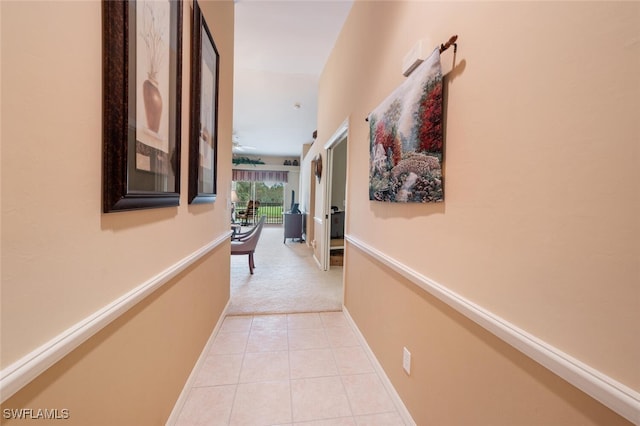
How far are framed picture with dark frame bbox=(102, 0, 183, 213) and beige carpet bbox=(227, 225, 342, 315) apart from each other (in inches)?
73.2

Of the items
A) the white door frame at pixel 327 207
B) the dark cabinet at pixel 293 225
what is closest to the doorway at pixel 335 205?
the white door frame at pixel 327 207

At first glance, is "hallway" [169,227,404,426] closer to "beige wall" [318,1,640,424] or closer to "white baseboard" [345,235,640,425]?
"beige wall" [318,1,640,424]

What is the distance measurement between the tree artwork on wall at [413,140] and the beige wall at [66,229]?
1.19m

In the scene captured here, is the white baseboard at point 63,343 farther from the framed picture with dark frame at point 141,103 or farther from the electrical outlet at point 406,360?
the electrical outlet at point 406,360

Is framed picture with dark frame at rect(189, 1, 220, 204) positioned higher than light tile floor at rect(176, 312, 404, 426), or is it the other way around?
framed picture with dark frame at rect(189, 1, 220, 204)

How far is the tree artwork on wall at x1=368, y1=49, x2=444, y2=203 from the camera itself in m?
1.06

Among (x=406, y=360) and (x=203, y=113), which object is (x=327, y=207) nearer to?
(x=203, y=113)

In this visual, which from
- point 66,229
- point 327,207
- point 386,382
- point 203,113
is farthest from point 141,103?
point 327,207

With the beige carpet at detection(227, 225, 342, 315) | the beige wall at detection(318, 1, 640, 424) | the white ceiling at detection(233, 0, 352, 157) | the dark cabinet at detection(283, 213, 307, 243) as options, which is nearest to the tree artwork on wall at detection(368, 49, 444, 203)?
the beige wall at detection(318, 1, 640, 424)

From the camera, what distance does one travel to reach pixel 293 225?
650cm

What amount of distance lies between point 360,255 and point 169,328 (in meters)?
1.45

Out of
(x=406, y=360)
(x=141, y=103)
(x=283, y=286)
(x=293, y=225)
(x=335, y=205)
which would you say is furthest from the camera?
(x=293, y=225)

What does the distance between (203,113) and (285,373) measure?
1840 millimetres

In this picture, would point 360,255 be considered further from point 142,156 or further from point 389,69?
point 142,156
